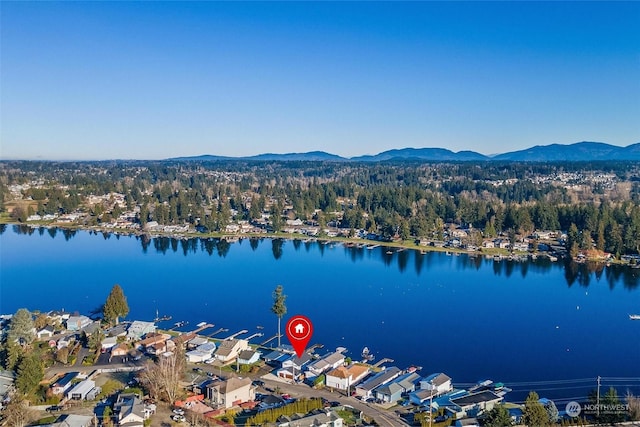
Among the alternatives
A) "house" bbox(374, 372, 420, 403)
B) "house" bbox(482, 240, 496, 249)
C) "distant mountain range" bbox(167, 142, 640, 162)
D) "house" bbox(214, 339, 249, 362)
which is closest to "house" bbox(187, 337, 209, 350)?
"house" bbox(214, 339, 249, 362)

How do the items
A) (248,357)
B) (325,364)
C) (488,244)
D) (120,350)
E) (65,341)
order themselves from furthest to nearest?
(488,244)
(65,341)
(120,350)
(248,357)
(325,364)

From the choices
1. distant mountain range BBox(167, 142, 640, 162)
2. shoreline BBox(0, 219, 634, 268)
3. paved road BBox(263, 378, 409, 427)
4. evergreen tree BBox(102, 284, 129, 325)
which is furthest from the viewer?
distant mountain range BBox(167, 142, 640, 162)

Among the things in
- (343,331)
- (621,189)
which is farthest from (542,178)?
(343,331)

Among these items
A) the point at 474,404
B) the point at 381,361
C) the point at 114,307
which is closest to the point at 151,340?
the point at 114,307

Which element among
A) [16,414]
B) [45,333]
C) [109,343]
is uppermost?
[16,414]

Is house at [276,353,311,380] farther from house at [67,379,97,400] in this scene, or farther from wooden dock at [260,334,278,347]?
house at [67,379,97,400]

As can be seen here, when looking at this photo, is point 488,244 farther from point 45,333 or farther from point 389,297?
point 45,333
